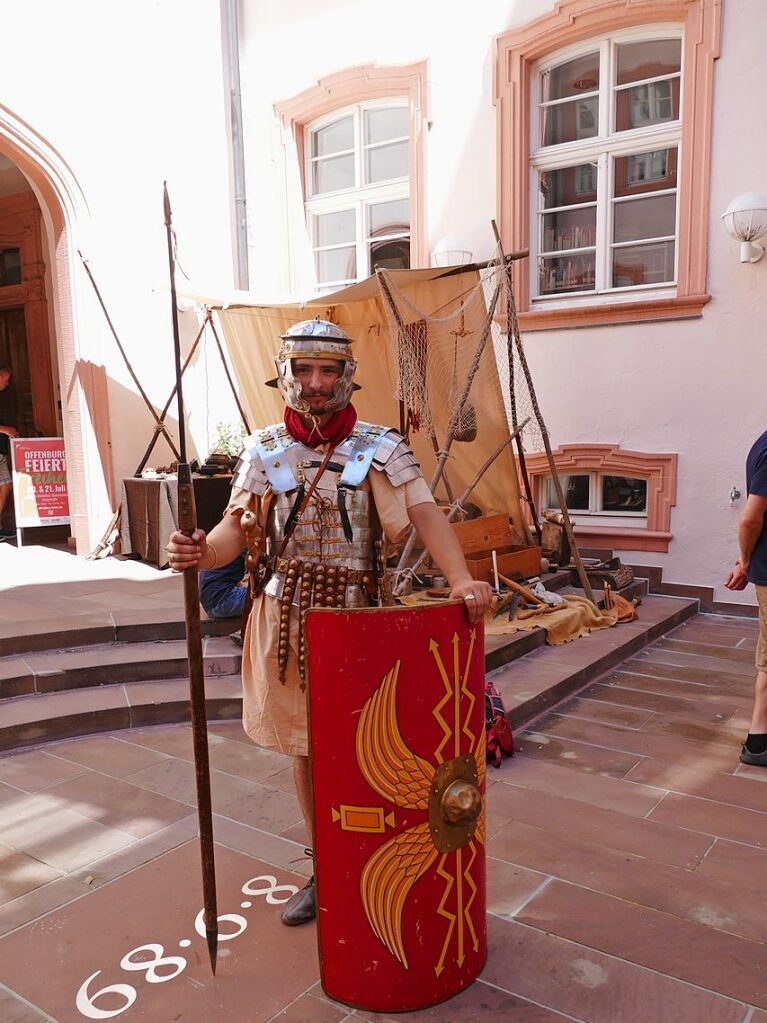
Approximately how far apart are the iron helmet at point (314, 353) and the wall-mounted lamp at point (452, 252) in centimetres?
549

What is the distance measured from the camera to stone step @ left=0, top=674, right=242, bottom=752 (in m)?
3.96

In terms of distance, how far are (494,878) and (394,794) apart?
1.04 meters

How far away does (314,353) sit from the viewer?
230 centimetres

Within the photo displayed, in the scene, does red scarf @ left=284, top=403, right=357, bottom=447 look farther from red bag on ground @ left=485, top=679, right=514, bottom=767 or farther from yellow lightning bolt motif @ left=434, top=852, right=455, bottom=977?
red bag on ground @ left=485, top=679, right=514, bottom=767

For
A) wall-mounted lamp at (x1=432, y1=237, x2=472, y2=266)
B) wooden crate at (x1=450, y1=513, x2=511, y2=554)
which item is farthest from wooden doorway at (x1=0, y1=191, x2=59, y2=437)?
wooden crate at (x1=450, y1=513, x2=511, y2=554)

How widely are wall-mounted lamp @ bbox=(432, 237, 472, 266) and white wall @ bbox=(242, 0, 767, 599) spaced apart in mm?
123

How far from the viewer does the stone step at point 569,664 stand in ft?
14.4

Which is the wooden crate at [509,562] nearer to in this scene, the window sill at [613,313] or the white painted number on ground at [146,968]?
the window sill at [613,313]

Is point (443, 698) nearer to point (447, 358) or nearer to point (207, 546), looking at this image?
point (207, 546)

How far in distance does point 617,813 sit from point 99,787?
7.29 ft

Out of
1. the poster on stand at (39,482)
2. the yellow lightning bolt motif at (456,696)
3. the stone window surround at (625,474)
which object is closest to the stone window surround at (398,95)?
the stone window surround at (625,474)

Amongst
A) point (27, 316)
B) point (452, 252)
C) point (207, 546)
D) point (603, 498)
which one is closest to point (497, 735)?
point (207, 546)

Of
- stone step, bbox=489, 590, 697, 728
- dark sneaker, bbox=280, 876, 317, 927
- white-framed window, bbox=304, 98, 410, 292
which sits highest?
white-framed window, bbox=304, 98, 410, 292

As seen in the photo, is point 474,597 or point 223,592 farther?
point 223,592
